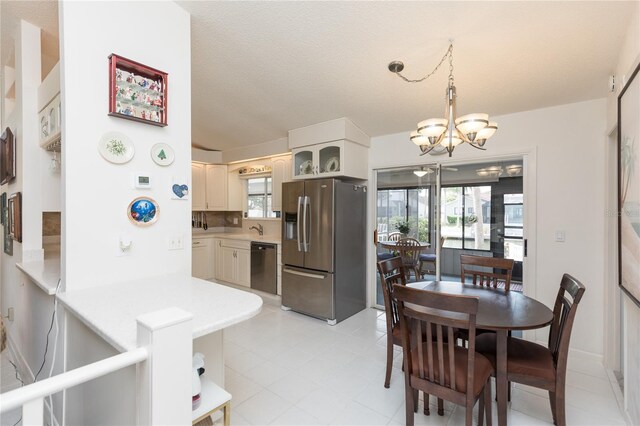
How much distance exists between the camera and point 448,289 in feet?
8.14

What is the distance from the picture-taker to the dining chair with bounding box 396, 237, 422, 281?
3947mm

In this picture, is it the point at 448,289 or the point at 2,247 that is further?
the point at 2,247

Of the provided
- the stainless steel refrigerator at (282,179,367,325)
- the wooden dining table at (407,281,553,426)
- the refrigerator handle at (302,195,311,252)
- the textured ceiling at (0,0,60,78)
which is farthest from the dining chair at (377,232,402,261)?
the textured ceiling at (0,0,60,78)

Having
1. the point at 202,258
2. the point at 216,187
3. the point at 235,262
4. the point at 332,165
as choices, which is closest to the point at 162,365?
the point at 332,165

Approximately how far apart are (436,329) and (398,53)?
2116mm

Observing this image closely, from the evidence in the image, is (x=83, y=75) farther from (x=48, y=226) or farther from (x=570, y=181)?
(x=570, y=181)

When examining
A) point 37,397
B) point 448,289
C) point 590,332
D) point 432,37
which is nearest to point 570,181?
point 590,332

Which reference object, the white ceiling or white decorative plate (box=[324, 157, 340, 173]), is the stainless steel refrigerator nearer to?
white decorative plate (box=[324, 157, 340, 173])

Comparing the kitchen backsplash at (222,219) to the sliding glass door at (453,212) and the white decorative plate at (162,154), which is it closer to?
the sliding glass door at (453,212)

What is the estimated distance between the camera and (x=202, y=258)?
5293 millimetres

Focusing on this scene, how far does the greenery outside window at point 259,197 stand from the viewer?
5484mm

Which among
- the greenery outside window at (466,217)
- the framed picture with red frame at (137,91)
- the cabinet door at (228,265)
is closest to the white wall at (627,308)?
the greenery outside window at (466,217)

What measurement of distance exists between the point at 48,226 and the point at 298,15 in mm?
3819

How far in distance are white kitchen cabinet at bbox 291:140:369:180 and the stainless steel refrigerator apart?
0.20m
